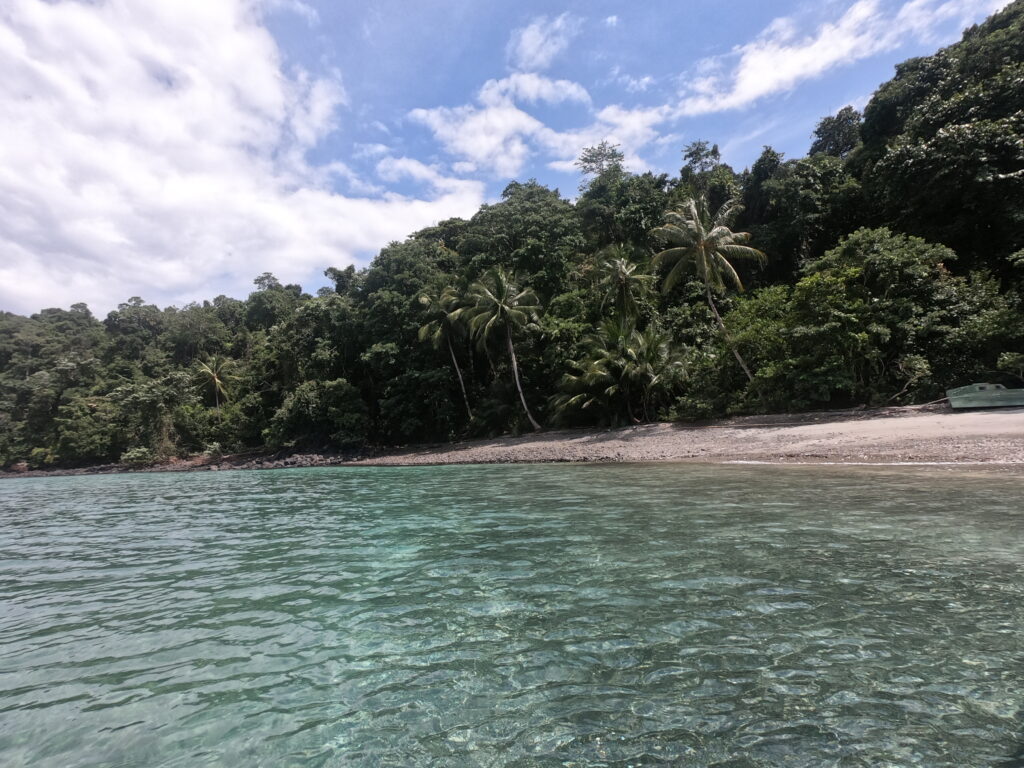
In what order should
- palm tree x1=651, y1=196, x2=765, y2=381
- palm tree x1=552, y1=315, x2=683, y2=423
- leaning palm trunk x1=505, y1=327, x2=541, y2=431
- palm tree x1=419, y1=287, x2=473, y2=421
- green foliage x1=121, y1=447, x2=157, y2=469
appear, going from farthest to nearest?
1. green foliage x1=121, y1=447, x2=157, y2=469
2. palm tree x1=419, y1=287, x2=473, y2=421
3. leaning palm trunk x1=505, y1=327, x2=541, y2=431
4. palm tree x1=651, y1=196, x2=765, y2=381
5. palm tree x1=552, y1=315, x2=683, y2=423

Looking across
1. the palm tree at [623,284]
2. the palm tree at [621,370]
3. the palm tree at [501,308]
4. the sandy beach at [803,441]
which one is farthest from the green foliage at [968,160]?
the palm tree at [501,308]

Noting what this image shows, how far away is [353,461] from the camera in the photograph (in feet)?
112

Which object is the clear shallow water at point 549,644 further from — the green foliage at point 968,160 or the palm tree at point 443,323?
the palm tree at point 443,323

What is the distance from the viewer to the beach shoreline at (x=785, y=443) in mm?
13617

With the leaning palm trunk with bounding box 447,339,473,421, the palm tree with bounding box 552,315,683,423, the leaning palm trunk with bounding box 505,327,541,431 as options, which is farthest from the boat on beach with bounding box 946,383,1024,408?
the leaning palm trunk with bounding box 447,339,473,421

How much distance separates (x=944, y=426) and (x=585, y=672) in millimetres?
17273

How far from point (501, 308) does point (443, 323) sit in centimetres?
531

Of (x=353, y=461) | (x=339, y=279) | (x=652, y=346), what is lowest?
(x=353, y=461)

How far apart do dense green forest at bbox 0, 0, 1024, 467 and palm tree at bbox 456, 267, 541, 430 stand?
0.54 feet

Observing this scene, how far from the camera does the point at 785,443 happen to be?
18234 millimetres

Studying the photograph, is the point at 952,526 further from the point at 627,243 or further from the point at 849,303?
the point at 627,243

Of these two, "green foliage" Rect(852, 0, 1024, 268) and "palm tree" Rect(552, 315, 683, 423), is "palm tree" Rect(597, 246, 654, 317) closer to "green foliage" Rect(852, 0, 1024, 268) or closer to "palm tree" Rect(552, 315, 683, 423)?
"palm tree" Rect(552, 315, 683, 423)

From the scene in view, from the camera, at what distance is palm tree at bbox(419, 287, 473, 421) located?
3325 cm

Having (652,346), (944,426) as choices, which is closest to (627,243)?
(652,346)
